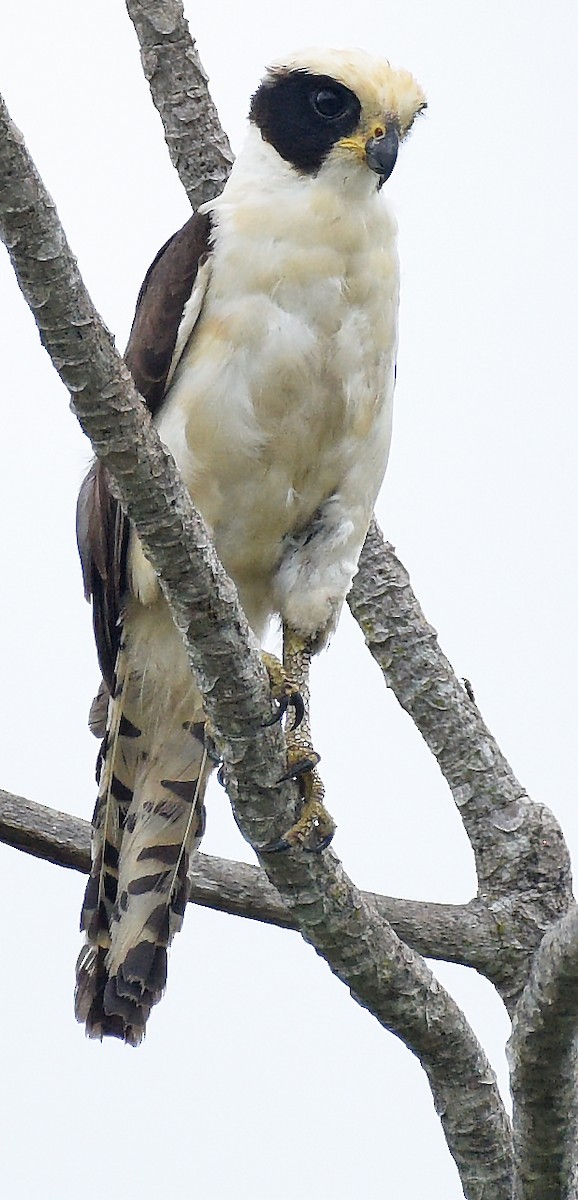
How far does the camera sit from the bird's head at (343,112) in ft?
13.2

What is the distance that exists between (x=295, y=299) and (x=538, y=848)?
1.88 m

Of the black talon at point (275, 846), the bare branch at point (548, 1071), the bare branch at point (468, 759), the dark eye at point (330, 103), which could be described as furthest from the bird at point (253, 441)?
the bare branch at point (548, 1071)

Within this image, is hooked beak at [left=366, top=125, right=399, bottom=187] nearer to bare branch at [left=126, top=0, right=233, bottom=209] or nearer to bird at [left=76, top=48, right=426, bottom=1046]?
bird at [left=76, top=48, right=426, bottom=1046]

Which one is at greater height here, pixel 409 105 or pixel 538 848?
pixel 409 105

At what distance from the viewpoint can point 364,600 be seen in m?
A: 4.86

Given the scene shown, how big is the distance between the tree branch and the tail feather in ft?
2.58

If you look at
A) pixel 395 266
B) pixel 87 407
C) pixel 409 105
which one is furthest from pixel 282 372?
pixel 87 407

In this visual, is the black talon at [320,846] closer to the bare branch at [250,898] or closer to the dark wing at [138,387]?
the bare branch at [250,898]

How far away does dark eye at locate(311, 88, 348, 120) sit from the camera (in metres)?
4.09

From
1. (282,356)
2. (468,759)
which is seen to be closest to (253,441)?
(282,356)

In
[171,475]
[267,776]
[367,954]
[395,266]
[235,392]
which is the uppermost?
[395,266]

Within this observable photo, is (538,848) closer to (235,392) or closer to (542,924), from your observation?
(542,924)

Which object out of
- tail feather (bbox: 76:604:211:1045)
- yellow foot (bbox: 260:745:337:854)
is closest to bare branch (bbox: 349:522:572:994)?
tail feather (bbox: 76:604:211:1045)

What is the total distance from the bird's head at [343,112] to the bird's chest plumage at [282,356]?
127 mm
